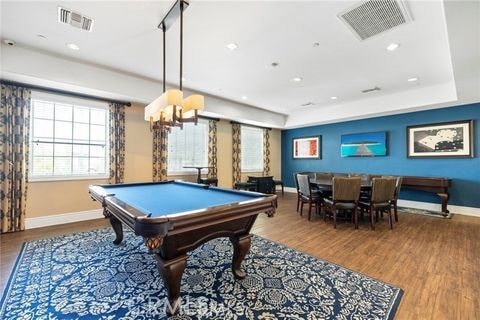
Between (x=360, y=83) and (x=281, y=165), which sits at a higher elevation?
A: (x=360, y=83)

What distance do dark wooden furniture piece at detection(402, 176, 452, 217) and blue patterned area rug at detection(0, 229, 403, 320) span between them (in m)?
4.13

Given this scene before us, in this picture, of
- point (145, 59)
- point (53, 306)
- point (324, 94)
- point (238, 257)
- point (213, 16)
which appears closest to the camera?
point (53, 306)

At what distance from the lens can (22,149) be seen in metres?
3.73

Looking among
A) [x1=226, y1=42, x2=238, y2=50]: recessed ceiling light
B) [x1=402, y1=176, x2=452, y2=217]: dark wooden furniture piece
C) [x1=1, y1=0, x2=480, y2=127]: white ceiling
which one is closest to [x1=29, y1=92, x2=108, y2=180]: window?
[x1=1, y1=0, x2=480, y2=127]: white ceiling

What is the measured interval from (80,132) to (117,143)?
2.36 ft

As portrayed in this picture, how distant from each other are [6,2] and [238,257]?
12.3 feet

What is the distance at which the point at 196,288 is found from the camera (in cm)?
205

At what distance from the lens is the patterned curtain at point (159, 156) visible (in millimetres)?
5270

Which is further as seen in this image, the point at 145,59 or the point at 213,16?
the point at 145,59

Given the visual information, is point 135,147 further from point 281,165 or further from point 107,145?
point 281,165

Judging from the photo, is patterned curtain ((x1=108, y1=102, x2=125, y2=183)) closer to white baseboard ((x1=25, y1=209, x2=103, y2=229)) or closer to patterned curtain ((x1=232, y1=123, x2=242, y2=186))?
white baseboard ((x1=25, y1=209, x2=103, y2=229))

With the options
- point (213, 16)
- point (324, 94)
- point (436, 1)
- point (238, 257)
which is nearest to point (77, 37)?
point (213, 16)

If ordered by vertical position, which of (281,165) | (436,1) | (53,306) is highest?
(436,1)

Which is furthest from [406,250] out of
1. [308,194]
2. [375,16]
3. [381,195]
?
[375,16]
